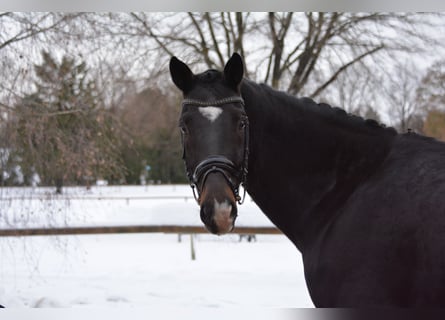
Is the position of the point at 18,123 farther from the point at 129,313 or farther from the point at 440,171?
the point at 440,171

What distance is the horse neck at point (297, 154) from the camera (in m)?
1.93

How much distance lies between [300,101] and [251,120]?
23 cm

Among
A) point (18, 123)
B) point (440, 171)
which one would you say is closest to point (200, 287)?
point (18, 123)

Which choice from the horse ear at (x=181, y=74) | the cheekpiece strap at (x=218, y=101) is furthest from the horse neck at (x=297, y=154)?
the horse ear at (x=181, y=74)

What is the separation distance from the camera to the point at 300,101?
6.56ft

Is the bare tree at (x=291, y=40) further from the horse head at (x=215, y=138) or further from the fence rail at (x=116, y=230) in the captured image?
the horse head at (x=215, y=138)

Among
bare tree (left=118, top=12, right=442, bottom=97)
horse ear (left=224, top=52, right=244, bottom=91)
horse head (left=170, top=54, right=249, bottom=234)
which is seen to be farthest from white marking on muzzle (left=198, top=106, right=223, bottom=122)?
bare tree (left=118, top=12, right=442, bottom=97)

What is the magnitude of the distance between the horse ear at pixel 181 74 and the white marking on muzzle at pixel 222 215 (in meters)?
0.51

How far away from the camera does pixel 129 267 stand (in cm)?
499

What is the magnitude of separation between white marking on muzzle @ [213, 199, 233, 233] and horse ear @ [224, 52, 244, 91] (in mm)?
469

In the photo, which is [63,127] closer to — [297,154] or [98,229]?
[98,229]

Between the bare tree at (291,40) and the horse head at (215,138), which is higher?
the bare tree at (291,40)

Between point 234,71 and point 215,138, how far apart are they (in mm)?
284

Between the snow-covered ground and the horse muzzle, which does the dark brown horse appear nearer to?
the horse muzzle
